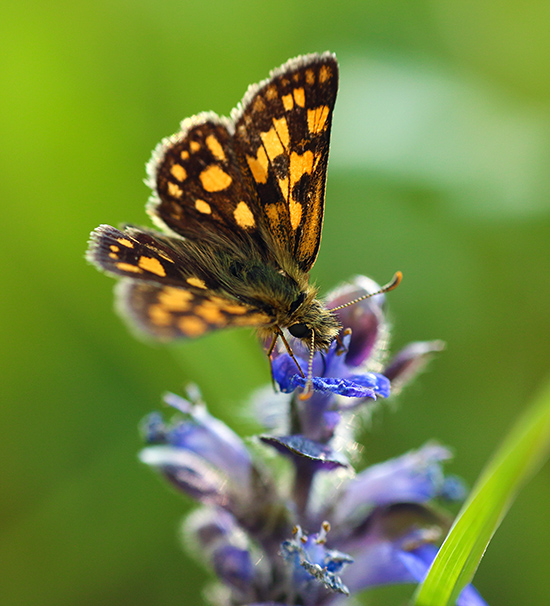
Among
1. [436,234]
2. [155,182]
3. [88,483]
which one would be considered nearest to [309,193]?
[155,182]

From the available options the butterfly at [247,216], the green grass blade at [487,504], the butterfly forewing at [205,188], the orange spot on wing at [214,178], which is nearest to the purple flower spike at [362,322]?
the butterfly at [247,216]

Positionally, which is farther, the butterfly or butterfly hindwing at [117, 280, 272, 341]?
butterfly hindwing at [117, 280, 272, 341]

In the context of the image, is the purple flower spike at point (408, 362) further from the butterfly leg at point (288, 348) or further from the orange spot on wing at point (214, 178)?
the orange spot on wing at point (214, 178)

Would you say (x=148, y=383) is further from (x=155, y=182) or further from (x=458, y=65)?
(x=458, y=65)

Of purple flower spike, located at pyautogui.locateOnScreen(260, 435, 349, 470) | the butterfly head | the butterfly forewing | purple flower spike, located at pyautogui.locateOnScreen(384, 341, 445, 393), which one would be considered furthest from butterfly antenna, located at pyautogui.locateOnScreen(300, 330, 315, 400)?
the butterfly forewing

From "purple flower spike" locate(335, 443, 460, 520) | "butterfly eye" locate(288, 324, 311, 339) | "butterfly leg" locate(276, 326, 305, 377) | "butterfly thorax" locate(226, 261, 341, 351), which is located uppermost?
"butterfly thorax" locate(226, 261, 341, 351)

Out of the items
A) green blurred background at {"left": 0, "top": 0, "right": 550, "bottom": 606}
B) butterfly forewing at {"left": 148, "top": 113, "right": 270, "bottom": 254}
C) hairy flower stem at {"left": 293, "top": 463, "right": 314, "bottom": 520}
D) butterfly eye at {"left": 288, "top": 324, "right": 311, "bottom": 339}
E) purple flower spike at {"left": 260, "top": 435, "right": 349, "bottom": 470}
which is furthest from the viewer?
green blurred background at {"left": 0, "top": 0, "right": 550, "bottom": 606}

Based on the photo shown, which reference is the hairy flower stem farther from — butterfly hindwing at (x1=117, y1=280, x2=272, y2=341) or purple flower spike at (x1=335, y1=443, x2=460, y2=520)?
butterfly hindwing at (x1=117, y1=280, x2=272, y2=341)
